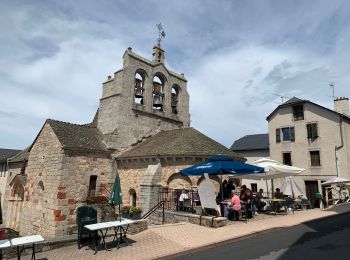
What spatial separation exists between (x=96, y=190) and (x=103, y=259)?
1283cm

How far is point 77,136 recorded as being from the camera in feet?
67.6

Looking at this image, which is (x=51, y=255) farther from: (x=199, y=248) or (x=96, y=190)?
(x=96, y=190)

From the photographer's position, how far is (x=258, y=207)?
15031 millimetres

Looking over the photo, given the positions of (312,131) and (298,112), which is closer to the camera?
(312,131)

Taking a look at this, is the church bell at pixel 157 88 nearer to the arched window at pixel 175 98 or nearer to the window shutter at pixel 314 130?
the arched window at pixel 175 98

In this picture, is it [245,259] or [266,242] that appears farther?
[266,242]

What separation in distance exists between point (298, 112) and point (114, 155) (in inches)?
763

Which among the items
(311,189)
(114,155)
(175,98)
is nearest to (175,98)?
(175,98)

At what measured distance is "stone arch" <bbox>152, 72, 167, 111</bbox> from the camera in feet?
84.0

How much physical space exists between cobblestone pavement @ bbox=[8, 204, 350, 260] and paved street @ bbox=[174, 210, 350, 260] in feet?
1.43

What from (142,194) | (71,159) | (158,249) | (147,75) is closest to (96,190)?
(71,159)

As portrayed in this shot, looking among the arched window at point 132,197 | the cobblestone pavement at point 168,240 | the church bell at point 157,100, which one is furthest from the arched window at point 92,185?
the cobblestone pavement at point 168,240

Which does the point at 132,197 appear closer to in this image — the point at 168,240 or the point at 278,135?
the point at 168,240

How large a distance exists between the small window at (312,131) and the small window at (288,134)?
1.50 m
